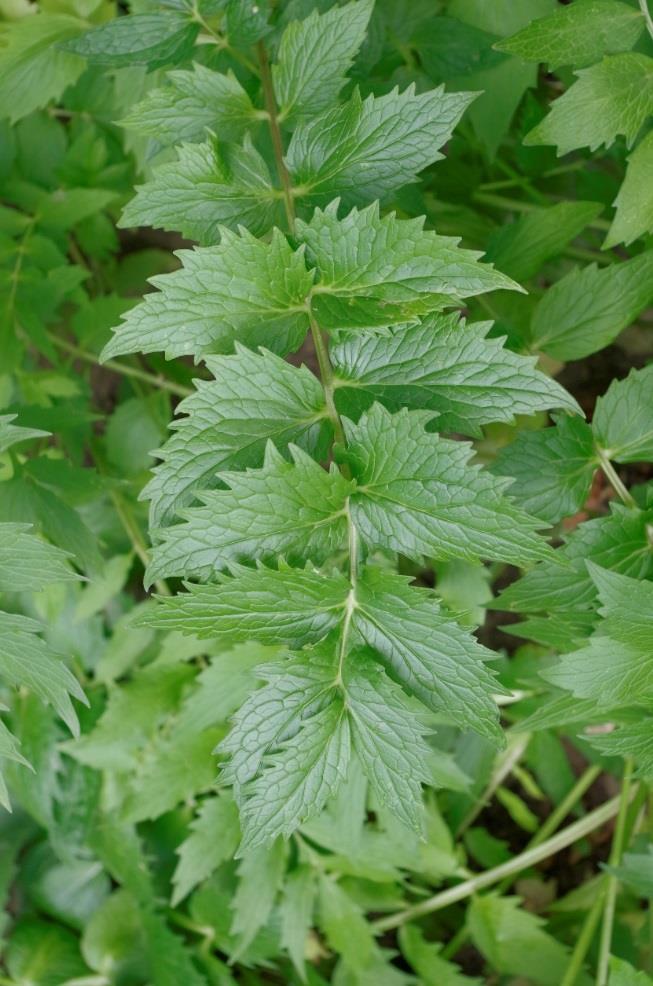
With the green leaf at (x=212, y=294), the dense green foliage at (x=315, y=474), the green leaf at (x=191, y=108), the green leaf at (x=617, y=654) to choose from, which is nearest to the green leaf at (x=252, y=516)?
the dense green foliage at (x=315, y=474)

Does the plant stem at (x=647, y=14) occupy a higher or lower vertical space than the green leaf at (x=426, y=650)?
higher

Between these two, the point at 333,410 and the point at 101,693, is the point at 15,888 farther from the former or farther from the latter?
the point at 333,410

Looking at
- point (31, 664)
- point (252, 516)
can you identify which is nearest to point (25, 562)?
point (31, 664)

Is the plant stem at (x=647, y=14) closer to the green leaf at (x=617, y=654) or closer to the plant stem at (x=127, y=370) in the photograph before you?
the green leaf at (x=617, y=654)

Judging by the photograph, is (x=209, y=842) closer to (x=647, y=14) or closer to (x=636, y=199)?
(x=636, y=199)

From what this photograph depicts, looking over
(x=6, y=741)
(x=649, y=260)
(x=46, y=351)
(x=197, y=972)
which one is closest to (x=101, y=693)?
(x=197, y=972)

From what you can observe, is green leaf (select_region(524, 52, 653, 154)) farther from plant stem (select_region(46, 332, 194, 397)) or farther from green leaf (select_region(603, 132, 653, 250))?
plant stem (select_region(46, 332, 194, 397))

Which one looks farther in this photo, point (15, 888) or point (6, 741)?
point (15, 888)
